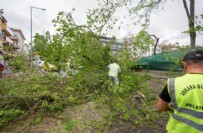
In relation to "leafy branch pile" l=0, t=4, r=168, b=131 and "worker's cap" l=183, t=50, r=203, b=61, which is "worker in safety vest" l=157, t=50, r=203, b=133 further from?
"leafy branch pile" l=0, t=4, r=168, b=131

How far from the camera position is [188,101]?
183 cm

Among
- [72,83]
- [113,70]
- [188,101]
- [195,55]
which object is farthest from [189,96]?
[113,70]

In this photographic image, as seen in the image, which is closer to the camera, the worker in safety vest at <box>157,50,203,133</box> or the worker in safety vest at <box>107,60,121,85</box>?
the worker in safety vest at <box>157,50,203,133</box>

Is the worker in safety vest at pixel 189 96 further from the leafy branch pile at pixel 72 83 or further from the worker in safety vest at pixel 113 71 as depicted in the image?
the worker in safety vest at pixel 113 71

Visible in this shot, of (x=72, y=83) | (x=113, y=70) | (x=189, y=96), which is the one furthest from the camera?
(x=113, y=70)

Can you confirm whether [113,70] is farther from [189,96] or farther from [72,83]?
[189,96]

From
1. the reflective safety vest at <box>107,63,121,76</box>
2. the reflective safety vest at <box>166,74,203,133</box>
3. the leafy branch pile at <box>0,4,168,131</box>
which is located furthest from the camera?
the reflective safety vest at <box>107,63,121,76</box>

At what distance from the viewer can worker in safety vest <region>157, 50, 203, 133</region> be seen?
1.81 metres

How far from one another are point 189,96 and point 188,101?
0.16ft

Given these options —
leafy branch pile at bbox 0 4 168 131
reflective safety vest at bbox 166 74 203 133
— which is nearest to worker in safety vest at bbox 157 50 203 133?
reflective safety vest at bbox 166 74 203 133

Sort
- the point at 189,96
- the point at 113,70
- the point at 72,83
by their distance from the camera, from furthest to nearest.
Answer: the point at 113,70 < the point at 72,83 < the point at 189,96

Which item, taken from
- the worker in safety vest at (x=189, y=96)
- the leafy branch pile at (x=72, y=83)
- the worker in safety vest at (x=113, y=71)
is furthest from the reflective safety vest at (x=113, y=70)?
the worker in safety vest at (x=189, y=96)

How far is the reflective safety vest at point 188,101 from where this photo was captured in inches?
71.1

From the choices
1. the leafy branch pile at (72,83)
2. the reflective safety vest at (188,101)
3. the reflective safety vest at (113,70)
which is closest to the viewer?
the reflective safety vest at (188,101)
